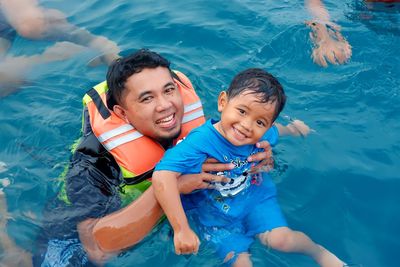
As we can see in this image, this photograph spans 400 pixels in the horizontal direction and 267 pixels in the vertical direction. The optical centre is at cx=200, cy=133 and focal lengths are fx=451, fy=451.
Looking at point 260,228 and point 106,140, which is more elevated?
point 106,140

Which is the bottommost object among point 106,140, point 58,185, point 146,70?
point 58,185

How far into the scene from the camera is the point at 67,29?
6.72m

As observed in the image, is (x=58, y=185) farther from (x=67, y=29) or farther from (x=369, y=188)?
(x=67, y=29)

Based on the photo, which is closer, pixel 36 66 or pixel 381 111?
pixel 381 111

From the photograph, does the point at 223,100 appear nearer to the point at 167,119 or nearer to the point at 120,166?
the point at 167,119

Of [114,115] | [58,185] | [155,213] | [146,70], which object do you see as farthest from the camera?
[58,185]

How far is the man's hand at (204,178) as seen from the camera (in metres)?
3.38

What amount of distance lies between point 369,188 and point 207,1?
4.34 metres

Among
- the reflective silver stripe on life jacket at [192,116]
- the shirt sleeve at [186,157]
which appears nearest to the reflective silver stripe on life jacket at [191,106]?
the reflective silver stripe on life jacket at [192,116]

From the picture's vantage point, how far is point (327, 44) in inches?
214

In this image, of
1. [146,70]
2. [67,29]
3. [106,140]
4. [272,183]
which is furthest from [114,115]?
[67,29]

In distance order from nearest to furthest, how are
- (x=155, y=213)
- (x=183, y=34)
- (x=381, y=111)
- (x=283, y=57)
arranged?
1. (x=155, y=213)
2. (x=381, y=111)
3. (x=283, y=57)
4. (x=183, y=34)

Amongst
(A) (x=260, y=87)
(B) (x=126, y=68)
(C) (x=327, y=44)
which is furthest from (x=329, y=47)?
(B) (x=126, y=68)

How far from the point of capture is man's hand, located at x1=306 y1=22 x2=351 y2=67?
5359mm
